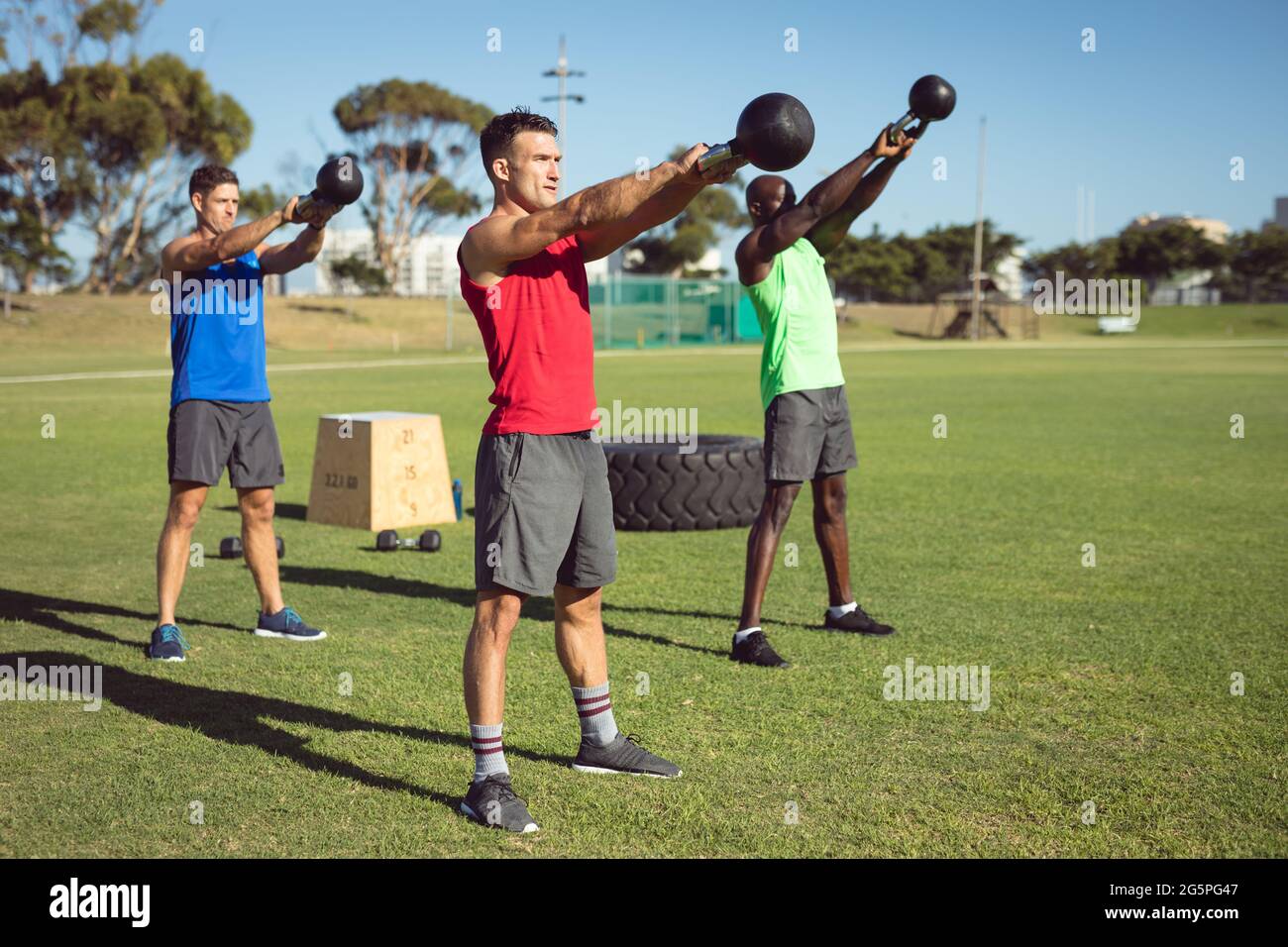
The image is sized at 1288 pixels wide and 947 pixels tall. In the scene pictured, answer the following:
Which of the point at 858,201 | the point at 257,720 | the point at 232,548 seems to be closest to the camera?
the point at 257,720

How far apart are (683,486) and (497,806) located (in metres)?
5.49

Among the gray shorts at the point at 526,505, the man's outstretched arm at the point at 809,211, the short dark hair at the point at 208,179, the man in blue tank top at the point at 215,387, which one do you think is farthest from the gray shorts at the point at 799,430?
the short dark hair at the point at 208,179

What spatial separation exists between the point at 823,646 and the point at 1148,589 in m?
2.47

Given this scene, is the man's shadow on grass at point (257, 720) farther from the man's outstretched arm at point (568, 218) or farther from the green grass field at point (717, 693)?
the man's outstretched arm at point (568, 218)

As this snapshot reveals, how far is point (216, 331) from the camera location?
6.16 m

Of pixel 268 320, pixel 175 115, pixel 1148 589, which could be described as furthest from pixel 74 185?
pixel 1148 589

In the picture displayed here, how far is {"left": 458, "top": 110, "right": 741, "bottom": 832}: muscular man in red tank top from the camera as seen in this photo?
13.0ft

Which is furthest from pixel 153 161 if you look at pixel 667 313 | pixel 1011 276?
pixel 1011 276

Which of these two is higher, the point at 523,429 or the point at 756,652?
the point at 523,429

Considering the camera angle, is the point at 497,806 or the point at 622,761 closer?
the point at 497,806

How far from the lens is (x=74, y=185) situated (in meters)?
54.7

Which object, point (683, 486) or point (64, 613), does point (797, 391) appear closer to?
point (683, 486)

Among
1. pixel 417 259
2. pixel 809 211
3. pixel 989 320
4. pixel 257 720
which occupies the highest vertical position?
pixel 417 259

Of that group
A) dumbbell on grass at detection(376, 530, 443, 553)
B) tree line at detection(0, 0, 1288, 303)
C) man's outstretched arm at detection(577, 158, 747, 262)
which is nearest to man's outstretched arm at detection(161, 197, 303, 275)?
man's outstretched arm at detection(577, 158, 747, 262)
